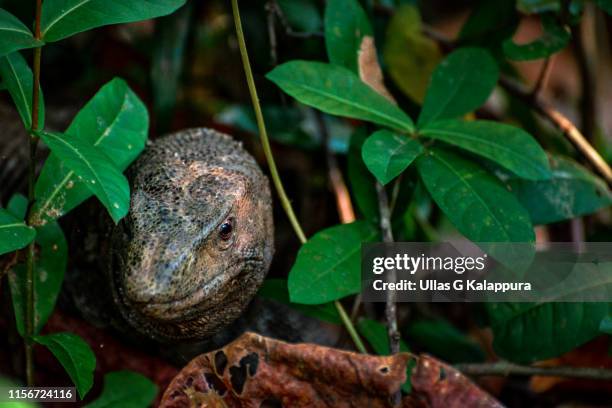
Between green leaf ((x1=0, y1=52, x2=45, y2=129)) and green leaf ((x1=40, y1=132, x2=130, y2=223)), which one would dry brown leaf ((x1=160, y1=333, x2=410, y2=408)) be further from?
green leaf ((x1=0, y1=52, x2=45, y2=129))

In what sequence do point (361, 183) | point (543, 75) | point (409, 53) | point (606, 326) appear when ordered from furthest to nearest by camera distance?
point (409, 53) < point (543, 75) < point (361, 183) < point (606, 326)

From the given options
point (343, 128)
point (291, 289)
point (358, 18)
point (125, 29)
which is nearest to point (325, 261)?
point (291, 289)

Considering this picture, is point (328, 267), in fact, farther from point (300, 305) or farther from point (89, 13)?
point (89, 13)

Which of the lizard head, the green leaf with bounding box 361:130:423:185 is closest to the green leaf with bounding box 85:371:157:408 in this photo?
the lizard head

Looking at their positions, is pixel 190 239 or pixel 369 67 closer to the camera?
pixel 190 239

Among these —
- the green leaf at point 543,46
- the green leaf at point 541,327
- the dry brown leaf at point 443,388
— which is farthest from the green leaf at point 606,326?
the green leaf at point 543,46

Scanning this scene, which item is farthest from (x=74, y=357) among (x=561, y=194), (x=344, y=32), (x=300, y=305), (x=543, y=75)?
(x=543, y=75)

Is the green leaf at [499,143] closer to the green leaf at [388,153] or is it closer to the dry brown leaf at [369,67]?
the green leaf at [388,153]
